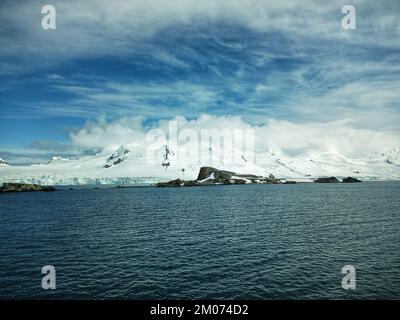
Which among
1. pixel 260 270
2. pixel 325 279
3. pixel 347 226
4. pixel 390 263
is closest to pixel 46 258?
pixel 260 270

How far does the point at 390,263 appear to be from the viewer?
38219mm

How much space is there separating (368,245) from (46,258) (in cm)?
4501
